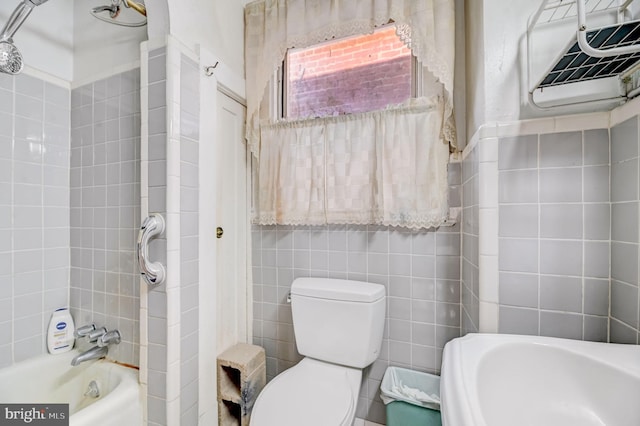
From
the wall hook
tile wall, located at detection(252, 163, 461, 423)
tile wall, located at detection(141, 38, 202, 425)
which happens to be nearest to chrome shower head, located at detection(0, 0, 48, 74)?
tile wall, located at detection(141, 38, 202, 425)

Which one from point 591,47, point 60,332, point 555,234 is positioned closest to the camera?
point 591,47

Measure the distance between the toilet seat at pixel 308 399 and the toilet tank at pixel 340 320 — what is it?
0.26 feet

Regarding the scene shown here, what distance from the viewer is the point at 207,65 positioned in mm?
1265

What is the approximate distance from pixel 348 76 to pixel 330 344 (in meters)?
1.37

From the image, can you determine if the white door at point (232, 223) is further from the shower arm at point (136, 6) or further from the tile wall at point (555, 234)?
the tile wall at point (555, 234)

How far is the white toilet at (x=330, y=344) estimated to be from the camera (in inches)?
41.8

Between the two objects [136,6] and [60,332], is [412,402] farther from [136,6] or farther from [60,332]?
[136,6]

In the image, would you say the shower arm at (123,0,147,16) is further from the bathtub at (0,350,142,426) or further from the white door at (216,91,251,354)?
the bathtub at (0,350,142,426)

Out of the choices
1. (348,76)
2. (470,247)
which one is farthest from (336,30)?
(470,247)

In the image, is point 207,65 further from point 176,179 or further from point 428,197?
point 428,197

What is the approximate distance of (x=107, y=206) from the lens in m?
1.33

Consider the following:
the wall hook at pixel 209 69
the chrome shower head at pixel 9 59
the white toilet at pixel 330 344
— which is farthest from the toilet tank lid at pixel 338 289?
the chrome shower head at pixel 9 59

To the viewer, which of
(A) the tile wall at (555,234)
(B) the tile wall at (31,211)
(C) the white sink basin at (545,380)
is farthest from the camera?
(B) the tile wall at (31,211)

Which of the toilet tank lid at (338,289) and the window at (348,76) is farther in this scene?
the window at (348,76)
